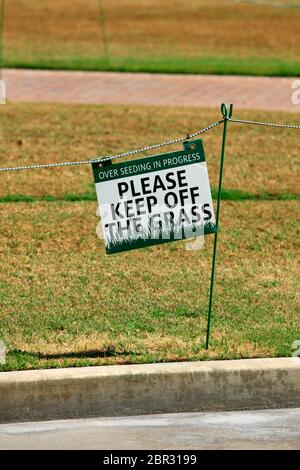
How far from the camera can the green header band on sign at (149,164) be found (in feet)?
23.9

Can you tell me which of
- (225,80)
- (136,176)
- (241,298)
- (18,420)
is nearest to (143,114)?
(225,80)

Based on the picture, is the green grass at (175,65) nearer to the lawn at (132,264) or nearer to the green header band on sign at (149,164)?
the lawn at (132,264)

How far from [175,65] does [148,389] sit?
1037 centimetres

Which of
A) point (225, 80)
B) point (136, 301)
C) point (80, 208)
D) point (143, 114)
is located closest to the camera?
point (136, 301)

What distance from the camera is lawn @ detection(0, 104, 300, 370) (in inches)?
303

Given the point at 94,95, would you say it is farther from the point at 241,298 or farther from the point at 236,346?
the point at 236,346

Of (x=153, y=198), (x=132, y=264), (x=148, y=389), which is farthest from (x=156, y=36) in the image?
(x=148, y=389)

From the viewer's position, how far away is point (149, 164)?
7.30 meters

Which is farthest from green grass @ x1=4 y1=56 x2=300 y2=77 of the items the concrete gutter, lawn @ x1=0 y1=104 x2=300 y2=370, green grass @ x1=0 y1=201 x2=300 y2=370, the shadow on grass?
the concrete gutter

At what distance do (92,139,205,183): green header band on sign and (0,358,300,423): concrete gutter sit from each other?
116 cm

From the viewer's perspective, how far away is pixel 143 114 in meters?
13.7

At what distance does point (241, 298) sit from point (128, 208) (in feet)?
5.29

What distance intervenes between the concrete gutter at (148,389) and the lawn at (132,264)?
0.28 m

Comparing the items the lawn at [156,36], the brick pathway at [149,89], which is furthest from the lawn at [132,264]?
the lawn at [156,36]
